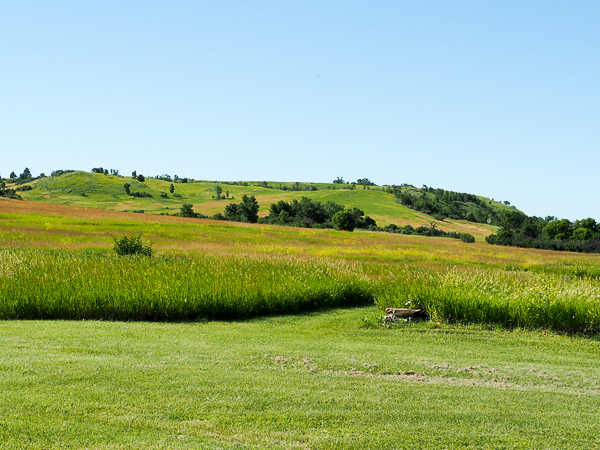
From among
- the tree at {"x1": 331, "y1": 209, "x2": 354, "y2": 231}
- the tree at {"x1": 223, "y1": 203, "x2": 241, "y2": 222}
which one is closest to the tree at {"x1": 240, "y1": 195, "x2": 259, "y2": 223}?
the tree at {"x1": 223, "y1": 203, "x2": 241, "y2": 222}

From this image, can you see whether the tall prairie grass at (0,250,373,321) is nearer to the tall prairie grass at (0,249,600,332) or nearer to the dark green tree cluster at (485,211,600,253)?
the tall prairie grass at (0,249,600,332)

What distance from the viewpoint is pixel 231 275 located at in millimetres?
18719

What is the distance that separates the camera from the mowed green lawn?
540 centimetres

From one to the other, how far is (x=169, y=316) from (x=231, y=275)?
13.3ft

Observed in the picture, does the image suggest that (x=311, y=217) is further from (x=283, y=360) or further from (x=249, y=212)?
(x=283, y=360)

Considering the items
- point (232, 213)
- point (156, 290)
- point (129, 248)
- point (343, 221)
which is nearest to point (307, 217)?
A: point (232, 213)

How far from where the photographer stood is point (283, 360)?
8820 millimetres

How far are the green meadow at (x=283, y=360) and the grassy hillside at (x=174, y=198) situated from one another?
4171 inches

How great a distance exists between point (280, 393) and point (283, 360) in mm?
2085

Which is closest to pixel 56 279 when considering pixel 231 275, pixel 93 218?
pixel 231 275

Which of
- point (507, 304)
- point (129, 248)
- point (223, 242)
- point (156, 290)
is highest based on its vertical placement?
point (507, 304)

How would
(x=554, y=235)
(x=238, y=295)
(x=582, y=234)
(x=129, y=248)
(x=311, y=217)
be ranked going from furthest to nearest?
(x=311, y=217) < (x=554, y=235) < (x=582, y=234) < (x=129, y=248) < (x=238, y=295)

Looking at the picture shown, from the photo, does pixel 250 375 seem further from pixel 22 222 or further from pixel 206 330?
pixel 22 222

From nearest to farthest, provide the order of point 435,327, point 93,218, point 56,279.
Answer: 1. point 435,327
2. point 56,279
3. point 93,218
